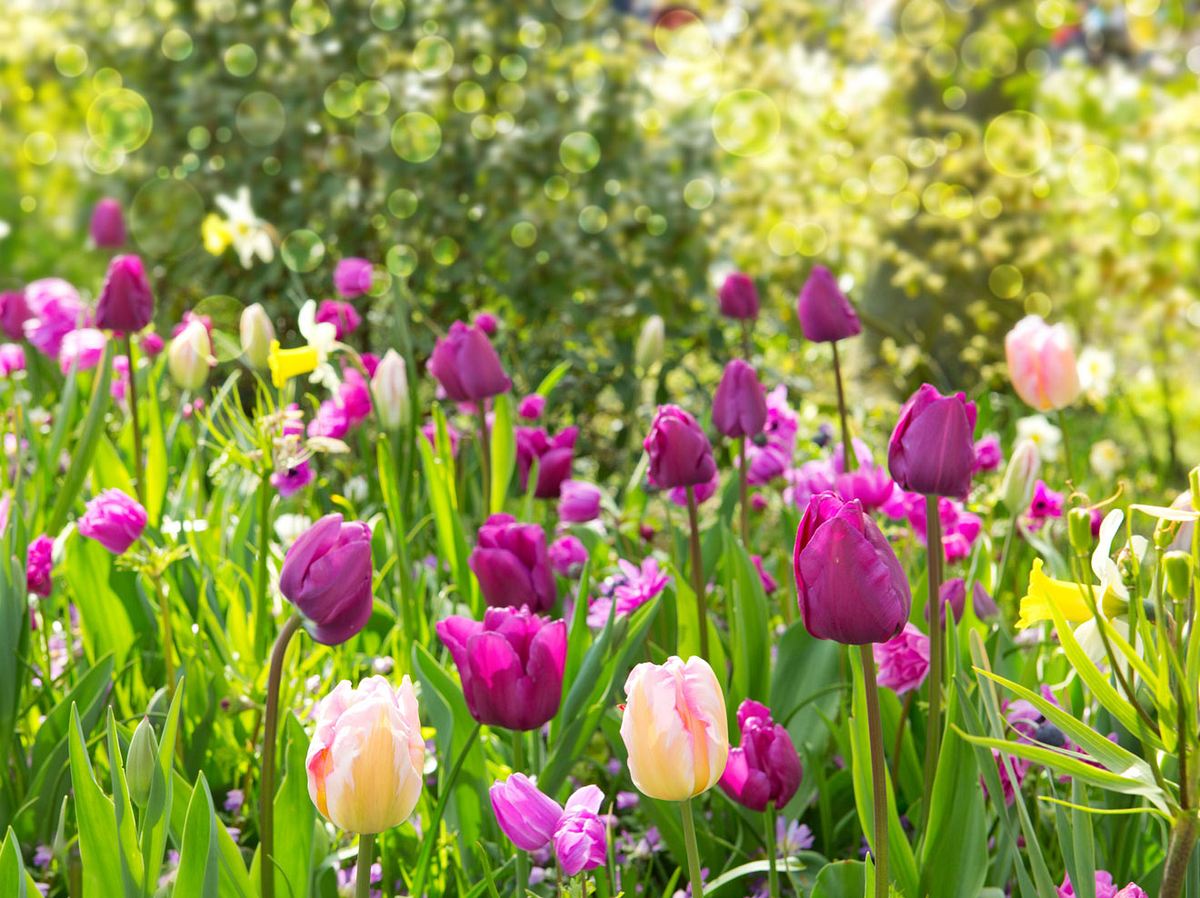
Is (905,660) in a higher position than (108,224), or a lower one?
lower

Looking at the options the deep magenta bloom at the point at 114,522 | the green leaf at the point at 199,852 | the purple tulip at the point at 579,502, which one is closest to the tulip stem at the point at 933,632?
the green leaf at the point at 199,852

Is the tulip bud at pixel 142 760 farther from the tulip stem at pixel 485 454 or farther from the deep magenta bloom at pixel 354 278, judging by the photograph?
the deep magenta bloom at pixel 354 278

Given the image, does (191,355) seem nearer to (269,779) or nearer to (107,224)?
(269,779)

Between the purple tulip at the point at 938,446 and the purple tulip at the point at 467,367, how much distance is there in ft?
2.42

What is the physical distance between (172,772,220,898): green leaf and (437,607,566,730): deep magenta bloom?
21cm

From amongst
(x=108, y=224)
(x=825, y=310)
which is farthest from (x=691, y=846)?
(x=108, y=224)

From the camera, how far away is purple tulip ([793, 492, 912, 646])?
83 centimetres

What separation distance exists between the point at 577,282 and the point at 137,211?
4.62 feet

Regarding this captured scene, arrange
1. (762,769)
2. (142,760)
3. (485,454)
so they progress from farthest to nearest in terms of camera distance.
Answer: (485,454) < (762,769) < (142,760)

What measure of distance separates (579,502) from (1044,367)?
627 mm

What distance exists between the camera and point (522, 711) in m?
1.04

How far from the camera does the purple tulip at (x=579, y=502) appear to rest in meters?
1.78

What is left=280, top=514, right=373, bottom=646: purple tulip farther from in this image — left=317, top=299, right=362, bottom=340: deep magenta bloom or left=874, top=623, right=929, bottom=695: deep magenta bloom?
left=317, top=299, right=362, bottom=340: deep magenta bloom

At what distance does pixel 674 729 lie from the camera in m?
0.83
